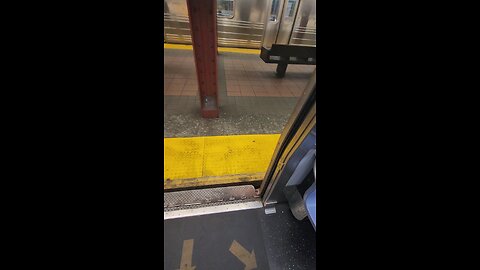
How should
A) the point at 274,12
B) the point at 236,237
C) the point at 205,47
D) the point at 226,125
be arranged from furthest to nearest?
the point at 274,12, the point at 226,125, the point at 205,47, the point at 236,237

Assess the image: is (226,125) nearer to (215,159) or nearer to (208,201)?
(215,159)

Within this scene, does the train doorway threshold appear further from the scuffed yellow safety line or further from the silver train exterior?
the scuffed yellow safety line

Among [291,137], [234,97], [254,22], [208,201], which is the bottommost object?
[234,97]

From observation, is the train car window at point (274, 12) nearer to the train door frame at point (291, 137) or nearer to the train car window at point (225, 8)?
the train car window at point (225, 8)

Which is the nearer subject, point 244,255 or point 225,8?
point 244,255

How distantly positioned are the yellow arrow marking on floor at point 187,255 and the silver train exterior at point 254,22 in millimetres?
5174

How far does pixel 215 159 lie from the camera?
7.66 feet

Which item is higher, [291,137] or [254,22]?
[254,22]

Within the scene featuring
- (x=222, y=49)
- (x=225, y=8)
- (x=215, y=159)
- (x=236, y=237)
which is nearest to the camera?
(x=236, y=237)

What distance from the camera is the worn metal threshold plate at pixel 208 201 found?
1.66 m

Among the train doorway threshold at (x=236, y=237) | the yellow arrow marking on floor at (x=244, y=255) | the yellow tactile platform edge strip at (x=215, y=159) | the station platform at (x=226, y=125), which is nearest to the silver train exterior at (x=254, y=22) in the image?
the station platform at (x=226, y=125)

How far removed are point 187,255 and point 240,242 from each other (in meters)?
0.41

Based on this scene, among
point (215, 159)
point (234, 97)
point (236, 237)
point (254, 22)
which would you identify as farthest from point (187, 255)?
point (254, 22)
